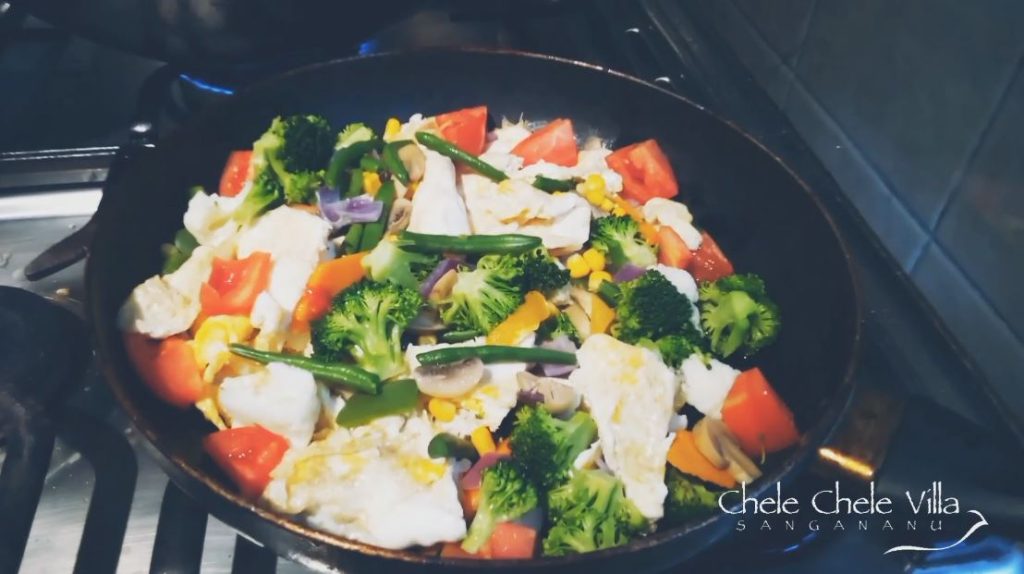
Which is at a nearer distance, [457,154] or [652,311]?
[652,311]

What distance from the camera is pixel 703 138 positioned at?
1.30m

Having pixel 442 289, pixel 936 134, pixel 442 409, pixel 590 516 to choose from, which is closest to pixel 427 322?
pixel 442 289

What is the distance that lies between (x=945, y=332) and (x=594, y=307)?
52 centimetres

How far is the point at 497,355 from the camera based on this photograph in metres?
1.05

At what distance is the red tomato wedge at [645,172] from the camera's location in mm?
1330

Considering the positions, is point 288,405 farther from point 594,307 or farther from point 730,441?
point 730,441

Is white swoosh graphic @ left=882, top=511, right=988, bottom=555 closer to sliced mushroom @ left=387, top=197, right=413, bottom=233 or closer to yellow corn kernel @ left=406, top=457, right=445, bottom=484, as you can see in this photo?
yellow corn kernel @ left=406, top=457, right=445, bottom=484

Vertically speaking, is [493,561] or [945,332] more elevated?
[493,561]

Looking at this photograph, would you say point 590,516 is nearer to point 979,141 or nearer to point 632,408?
point 632,408

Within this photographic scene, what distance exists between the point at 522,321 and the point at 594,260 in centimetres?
17

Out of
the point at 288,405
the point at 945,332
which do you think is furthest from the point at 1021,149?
the point at 288,405

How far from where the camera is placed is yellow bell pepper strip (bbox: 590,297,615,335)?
1.16m

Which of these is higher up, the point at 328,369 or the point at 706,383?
the point at 328,369

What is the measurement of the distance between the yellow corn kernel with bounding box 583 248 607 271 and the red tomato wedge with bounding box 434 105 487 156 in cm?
30
